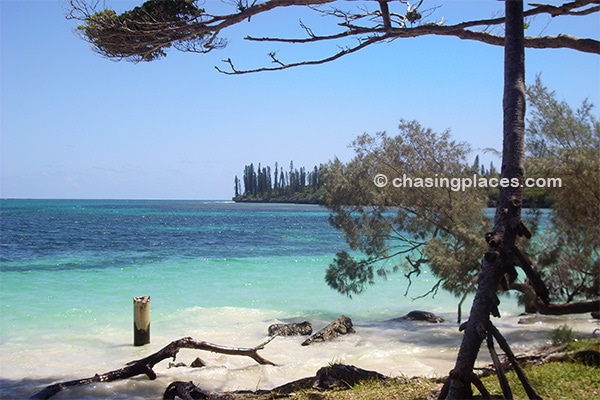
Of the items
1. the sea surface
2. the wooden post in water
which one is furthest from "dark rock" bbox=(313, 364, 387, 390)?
the wooden post in water

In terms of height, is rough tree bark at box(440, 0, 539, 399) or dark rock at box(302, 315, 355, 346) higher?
rough tree bark at box(440, 0, 539, 399)

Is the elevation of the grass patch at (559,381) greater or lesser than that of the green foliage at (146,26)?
lesser

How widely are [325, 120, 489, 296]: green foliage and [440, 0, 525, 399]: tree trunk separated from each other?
6.19 m

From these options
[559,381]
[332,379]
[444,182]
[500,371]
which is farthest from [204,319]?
[500,371]

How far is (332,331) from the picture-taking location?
10219 millimetres

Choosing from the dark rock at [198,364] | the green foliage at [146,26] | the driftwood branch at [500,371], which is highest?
the green foliage at [146,26]

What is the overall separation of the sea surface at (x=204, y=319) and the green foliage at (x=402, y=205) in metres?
1.45

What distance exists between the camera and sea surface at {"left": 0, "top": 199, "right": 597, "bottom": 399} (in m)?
7.59

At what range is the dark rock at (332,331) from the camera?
9.89m

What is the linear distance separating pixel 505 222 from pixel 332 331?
6.99 meters

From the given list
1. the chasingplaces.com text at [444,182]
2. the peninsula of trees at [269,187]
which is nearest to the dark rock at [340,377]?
the chasingplaces.com text at [444,182]

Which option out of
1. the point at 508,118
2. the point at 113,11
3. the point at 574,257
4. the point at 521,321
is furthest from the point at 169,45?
the point at 521,321

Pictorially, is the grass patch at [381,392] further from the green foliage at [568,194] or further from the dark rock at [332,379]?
the green foliage at [568,194]

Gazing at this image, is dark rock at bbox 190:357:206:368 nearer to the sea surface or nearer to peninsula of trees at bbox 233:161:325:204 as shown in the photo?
the sea surface
